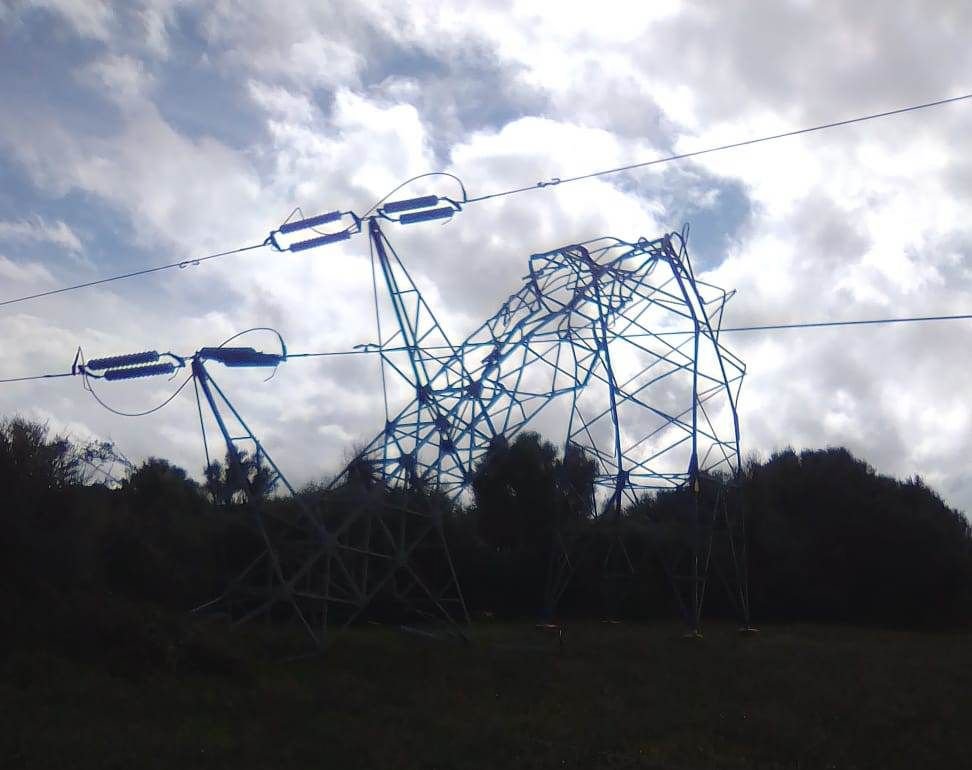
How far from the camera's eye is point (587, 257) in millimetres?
17578

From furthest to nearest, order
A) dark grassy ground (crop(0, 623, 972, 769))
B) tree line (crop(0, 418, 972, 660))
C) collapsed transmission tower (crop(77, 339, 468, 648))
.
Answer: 1. tree line (crop(0, 418, 972, 660))
2. collapsed transmission tower (crop(77, 339, 468, 648))
3. dark grassy ground (crop(0, 623, 972, 769))

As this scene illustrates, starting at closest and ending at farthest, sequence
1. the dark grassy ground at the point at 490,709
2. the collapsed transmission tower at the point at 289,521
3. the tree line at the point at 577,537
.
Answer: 1. the dark grassy ground at the point at 490,709
2. the collapsed transmission tower at the point at 289,521
3. the tree line at the point at 577,537

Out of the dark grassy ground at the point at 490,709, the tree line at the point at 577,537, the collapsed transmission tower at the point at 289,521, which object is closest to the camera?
the dark grassy ground at the point at 490,709

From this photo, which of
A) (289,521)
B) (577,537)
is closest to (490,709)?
(289,521)

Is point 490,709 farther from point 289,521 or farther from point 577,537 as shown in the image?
point 577,537

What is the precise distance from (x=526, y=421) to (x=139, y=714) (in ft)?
27.5

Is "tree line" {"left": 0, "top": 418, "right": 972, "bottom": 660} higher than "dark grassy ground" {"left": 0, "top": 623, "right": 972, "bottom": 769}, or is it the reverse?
"tree line" {"left": 0, "top": 418, "right": 972, "bottom": 660}

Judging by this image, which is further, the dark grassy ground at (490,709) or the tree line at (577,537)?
the tree line at (577,537)

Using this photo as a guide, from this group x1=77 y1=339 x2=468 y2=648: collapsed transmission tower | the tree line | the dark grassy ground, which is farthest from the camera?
the tree line

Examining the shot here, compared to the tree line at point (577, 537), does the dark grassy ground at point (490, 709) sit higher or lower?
lower

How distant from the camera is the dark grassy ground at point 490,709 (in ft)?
30.1

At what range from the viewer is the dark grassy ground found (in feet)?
30.1

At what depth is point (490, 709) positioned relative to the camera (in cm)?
1153

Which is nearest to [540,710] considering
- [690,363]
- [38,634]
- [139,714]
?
[139,714]
